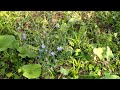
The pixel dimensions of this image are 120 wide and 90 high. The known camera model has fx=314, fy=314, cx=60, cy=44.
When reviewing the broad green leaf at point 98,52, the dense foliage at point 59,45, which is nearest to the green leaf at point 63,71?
the dense foliage at point 59,45

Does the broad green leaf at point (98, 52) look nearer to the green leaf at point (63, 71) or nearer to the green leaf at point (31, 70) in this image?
the green leaf at point (63, 71)

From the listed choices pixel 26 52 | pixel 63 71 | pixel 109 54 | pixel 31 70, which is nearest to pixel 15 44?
pixel 26 52

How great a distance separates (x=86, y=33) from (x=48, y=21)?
43 centimetres

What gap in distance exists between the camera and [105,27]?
3385 mm

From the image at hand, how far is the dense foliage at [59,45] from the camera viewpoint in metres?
2.69

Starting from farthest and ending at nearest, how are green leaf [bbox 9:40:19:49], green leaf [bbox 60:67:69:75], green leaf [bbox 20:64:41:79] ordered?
green leaf [bbox 9:40:19:49] < green leaf [bbox 60:67:69:75] < green leaf [bbox 20:64:41:79]

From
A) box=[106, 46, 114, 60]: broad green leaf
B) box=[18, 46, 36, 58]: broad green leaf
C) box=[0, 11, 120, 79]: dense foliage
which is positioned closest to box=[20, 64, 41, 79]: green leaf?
box=[0, 11, 120, 79]: dense foliage

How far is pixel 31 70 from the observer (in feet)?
8.30

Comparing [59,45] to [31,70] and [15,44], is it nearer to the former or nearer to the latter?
[15,44]

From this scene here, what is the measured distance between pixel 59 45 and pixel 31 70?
0.56 metres

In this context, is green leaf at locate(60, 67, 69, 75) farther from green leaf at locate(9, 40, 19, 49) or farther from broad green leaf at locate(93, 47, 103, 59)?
green leaf at locate(9, 40, 19, 49)

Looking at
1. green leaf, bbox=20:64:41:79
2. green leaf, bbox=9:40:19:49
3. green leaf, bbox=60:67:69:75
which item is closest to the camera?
green leaf, bbox=20:64:41:79

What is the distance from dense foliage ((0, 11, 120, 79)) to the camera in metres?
2.69
